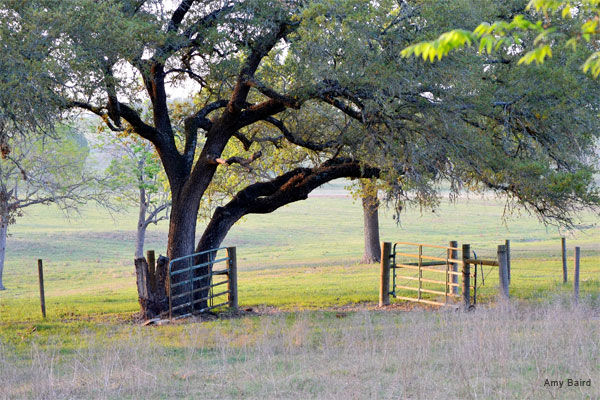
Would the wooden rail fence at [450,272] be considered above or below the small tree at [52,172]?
below

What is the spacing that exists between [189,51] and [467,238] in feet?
118

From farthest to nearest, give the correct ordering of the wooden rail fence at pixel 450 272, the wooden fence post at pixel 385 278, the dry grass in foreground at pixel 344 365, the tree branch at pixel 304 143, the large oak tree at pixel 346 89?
the wooden fence post at pixel 385 278 → the tree branch at pixel 304 143 → the wooden rail fence at pixel 450 272 → the large oak tree at pixel 346 89 → the dry grass in foreground at pixel 344 365

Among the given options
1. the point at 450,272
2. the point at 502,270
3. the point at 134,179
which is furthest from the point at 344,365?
the point at 134,179

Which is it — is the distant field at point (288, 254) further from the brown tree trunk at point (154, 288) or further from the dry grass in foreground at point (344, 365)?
the dry grass in foreground at point (344, 365)

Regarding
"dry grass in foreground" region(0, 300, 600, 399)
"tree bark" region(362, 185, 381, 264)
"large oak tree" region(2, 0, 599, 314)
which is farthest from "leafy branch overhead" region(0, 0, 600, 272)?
"tree bark" region(362, 185, 381, 264)

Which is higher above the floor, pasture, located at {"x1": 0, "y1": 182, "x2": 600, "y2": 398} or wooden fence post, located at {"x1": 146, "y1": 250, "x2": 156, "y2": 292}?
wooden fence post, located at {"x1": 146, "y1": 250, "x2": 156, "y2": 292}

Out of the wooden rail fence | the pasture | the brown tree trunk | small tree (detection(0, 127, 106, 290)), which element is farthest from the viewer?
small tree (detection(0, 127, 106, 290))

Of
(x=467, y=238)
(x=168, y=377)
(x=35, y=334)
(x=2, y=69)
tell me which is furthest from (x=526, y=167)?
(x=467, y=238)

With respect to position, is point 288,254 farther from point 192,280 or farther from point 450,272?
point 450,272

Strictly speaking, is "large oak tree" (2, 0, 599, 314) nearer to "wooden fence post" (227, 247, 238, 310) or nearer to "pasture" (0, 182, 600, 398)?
"wooden fence post" (227, 247, 238, 310)

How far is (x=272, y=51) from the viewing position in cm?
1288

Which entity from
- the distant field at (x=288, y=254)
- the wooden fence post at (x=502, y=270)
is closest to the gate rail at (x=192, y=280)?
the distant field at (x=288, y=254)

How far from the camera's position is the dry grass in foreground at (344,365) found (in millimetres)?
6242

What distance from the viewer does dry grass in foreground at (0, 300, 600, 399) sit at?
624 cm
